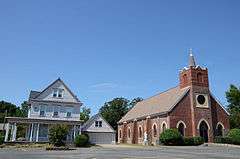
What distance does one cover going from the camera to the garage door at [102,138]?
172 ft

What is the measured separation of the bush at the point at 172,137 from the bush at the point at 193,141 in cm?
96

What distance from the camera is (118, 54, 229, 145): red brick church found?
47625mm

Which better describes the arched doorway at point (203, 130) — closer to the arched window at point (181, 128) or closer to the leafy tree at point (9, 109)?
the arched window at point (181, 128)

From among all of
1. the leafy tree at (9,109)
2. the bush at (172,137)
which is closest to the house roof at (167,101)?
the bush at (172,137)

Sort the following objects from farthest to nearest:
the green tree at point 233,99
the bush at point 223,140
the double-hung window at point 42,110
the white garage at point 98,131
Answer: the green tree at point 233,99 → the white garage at point 98,131 → the double-hung window at point 42,110 → the bush at point 223,140

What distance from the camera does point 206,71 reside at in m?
52.5

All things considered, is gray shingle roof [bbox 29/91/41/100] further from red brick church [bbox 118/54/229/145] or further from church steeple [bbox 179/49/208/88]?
church steeple [bbox 179/49/208/88]

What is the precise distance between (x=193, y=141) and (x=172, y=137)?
397 centimetres

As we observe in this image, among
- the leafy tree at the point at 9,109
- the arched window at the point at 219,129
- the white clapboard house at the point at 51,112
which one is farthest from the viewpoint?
the leafy tree at the point at 9,109

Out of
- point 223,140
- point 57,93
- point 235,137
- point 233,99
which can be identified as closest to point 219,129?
point 223,140

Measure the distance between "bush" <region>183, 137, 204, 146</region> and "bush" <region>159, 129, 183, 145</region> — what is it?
96 centimetres

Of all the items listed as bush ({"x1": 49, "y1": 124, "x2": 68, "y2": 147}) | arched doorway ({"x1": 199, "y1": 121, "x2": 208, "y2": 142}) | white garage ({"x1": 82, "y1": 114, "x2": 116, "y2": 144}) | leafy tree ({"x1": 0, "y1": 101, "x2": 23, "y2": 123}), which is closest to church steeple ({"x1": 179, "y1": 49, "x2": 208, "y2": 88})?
arched doorway ({"x1": 199, "y1": 121, "x2": 208, "y2": 142})

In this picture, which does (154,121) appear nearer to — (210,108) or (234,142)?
(210,108)

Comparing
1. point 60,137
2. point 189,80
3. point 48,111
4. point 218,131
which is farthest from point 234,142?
point 48,111
